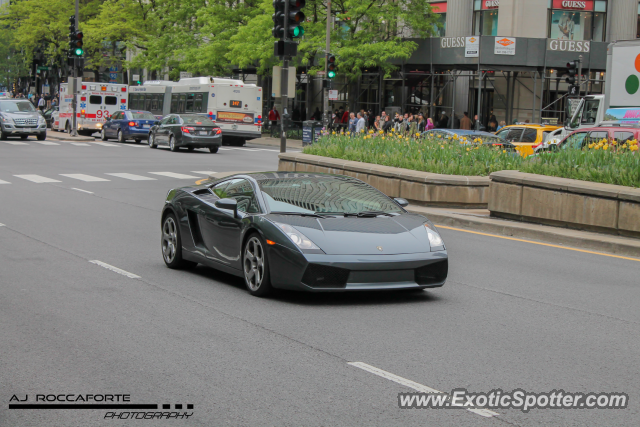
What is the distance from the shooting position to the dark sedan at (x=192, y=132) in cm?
3616

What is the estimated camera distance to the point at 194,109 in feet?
145

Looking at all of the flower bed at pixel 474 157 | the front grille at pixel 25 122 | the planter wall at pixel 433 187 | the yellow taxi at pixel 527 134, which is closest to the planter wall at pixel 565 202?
the flower bed at pixel 474 157

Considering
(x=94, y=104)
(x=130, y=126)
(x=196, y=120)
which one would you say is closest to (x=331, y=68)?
(x=196, y=120)

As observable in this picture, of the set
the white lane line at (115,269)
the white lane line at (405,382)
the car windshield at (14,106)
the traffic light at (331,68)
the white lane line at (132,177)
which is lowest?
the white lane line at (132,177)

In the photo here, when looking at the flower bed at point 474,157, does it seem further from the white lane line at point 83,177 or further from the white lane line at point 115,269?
the white lane line at point 115,269

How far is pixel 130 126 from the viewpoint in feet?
139

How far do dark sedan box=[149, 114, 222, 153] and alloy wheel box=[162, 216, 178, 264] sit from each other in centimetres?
2570

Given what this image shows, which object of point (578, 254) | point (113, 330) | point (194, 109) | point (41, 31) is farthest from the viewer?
point (41, 31)

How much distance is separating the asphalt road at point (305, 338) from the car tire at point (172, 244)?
0.17 metres

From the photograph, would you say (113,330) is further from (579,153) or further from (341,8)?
(341,8)

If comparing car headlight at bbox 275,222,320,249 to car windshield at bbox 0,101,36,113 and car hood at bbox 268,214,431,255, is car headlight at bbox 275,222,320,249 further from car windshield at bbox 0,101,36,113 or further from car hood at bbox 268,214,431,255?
car windshield at bbox 0,101,36,113

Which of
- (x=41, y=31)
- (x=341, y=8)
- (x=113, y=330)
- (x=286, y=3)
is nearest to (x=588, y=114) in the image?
(x=286, y=3)

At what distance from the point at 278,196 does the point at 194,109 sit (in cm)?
3589

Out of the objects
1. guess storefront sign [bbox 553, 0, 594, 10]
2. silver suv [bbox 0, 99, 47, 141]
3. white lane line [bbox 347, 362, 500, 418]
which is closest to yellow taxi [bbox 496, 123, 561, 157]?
guess storefront sign [bbox 553, 0, 594, 10]
